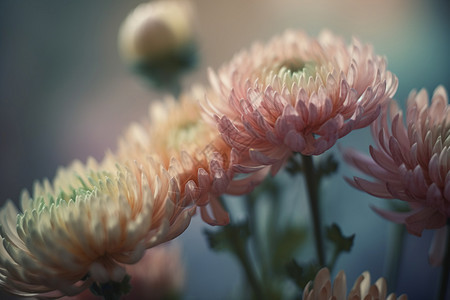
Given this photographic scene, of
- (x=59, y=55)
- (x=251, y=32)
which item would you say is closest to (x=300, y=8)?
(x=251, y=32)

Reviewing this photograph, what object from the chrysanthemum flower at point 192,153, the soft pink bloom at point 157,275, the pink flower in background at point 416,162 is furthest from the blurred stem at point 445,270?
the soft pink bloom at point 157,275

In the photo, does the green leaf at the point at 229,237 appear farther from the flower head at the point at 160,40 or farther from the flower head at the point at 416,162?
the flower head at the point at 160,40

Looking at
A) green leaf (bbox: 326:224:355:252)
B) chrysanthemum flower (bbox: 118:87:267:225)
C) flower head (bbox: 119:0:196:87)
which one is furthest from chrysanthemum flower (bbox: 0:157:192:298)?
flower head (bbox: 119:0:196:87)

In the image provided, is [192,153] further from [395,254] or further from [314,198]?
[395,254]

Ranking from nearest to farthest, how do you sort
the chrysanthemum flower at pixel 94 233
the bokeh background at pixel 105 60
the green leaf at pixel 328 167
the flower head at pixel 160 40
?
the chrysanthemum flower at pixel 94 233, the green leaf at pixel 328 167, the flower head at pixel 160 40, the bokeh background at pixel 105 60

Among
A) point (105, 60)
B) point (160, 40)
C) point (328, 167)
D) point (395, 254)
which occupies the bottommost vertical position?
point (395, 254)

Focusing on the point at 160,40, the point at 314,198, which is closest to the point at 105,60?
the point at 160,40
